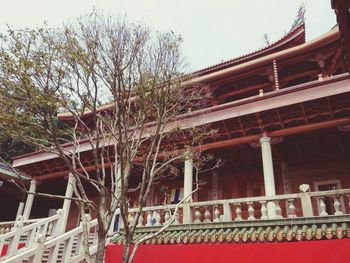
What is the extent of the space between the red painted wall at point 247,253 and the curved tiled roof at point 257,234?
0.45 feet

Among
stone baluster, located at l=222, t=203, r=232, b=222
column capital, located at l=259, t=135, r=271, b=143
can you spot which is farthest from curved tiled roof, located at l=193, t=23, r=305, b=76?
stone baluster, located at l=222, t=203, r=232, b=222

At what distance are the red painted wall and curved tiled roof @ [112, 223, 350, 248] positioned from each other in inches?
5.4

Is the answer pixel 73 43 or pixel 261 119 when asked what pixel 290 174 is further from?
pixel 73 43

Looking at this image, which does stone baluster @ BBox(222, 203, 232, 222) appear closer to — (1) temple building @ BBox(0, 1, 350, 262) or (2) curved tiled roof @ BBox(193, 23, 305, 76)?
(1) temple building @ BBox(0, 1, 350, 262)

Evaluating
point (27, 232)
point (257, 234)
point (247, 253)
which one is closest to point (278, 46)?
point (257, 234)

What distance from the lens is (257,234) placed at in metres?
6.86

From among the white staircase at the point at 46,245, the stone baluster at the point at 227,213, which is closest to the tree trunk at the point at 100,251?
the white staircase at the point at 46,245

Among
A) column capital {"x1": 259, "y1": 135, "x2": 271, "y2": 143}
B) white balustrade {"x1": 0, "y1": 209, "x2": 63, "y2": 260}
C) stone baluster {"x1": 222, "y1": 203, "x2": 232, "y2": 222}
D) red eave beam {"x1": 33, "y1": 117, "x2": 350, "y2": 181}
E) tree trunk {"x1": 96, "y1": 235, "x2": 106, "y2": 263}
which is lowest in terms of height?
tree trunk {"x1": 96, "y1": 235, "x2": 106, "y2": 263}

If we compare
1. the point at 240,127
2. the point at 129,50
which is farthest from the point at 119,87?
the point at 240,127

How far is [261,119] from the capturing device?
29.9 ft

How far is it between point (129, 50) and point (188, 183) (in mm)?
4240

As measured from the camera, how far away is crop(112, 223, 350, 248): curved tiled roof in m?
6.36

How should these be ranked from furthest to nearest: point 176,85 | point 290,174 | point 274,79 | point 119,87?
point 274,79
point 290,174
point 176,85
point 119,87

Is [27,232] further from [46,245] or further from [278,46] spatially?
[278,46]
